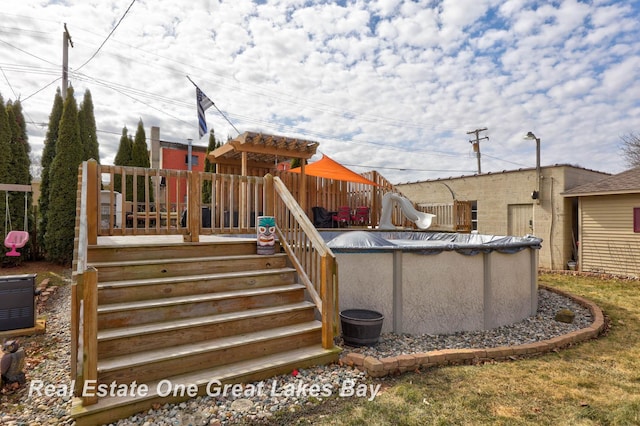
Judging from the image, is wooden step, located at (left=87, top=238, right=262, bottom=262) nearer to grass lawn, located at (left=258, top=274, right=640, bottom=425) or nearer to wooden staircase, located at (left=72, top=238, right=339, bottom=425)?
wooden staircase, located at (left=72, top=238, right=339, bottom=425)

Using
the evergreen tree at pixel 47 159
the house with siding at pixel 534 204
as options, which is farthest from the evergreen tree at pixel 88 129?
the house with siding at pixel 534 204

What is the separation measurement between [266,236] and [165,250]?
3.97 ft

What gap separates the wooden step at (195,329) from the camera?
2.77 m

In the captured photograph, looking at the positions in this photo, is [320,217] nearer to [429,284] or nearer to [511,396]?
[429,284]

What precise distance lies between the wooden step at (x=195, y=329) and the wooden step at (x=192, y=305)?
0.06 metres

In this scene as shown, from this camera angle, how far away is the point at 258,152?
26.7 ft

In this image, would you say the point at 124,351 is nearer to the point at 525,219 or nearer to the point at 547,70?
the point at 547,70

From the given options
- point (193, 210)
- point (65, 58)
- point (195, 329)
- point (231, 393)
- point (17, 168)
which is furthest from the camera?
point (65, 58)

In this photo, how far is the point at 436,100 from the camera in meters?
10.1

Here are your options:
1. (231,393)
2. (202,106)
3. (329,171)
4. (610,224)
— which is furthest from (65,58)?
(610,224)

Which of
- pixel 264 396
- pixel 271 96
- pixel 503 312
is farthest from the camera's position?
pixel 271 96

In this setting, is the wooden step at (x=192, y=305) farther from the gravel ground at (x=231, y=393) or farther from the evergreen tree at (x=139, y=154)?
the evergreen tree at (x=139, y=154)

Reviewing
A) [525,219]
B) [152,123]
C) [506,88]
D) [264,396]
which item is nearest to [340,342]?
[264,396]

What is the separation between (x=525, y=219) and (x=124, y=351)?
1279 cm
